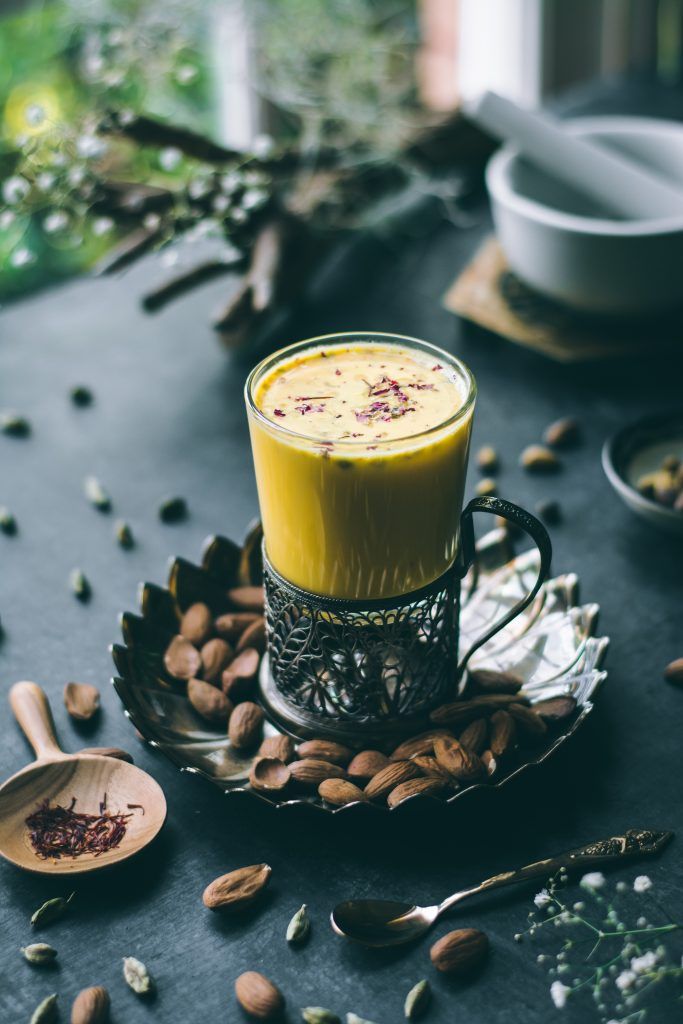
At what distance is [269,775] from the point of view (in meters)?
0.92

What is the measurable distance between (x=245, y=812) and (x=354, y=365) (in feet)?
1.42

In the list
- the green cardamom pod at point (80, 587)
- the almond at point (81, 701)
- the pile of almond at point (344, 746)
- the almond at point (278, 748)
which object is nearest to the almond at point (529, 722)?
Answer: the pile of almond at point (344, 746)

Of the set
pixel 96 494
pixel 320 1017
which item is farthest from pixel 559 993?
pixel 96 494

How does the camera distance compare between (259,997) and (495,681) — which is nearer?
(259,997)

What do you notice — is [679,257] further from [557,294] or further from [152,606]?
[152,606]

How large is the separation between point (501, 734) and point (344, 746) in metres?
0.15

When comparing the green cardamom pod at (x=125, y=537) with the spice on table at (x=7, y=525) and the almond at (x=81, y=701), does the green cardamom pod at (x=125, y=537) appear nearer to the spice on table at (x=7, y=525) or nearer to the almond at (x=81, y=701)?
the spice on table at (x=7, y=525)

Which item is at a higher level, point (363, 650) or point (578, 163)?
point (578, 163)

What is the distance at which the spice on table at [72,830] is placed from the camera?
2.88 ft

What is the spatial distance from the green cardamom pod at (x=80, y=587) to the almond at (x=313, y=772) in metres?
0.41

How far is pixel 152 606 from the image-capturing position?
3.57 feet

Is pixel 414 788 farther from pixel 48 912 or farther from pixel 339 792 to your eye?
pixel 48 912

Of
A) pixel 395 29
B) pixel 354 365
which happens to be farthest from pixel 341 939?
pixel 395 29

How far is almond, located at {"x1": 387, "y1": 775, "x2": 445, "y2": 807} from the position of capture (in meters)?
0.88
